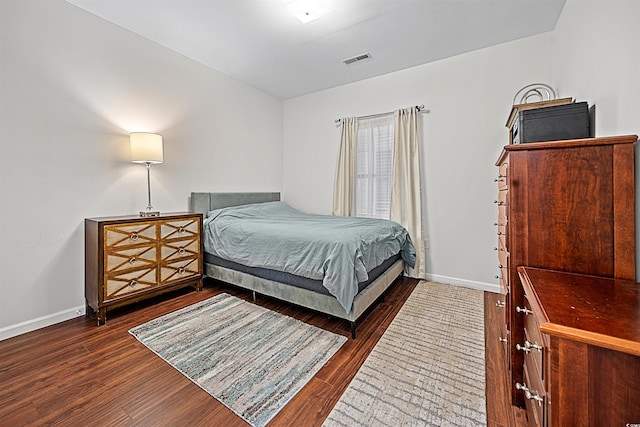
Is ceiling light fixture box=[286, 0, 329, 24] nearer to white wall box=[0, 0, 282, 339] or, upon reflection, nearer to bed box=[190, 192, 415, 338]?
white wall box=[0, 0, 282, 339]

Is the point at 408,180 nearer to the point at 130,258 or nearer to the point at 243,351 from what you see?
the point at 243,351

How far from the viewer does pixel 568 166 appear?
1.07 metres

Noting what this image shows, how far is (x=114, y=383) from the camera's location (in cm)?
152

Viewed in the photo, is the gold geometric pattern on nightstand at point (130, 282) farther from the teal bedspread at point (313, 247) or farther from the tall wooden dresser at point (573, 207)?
the tall wooden dresser at point (573, 207)

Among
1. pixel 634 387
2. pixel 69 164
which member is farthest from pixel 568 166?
pixel 69 164

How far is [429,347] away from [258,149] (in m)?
3.51

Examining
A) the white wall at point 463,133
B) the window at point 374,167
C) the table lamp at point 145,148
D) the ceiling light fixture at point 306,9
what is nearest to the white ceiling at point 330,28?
the ceiling light fixture at point 306,9

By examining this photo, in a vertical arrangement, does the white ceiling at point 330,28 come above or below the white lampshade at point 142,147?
above

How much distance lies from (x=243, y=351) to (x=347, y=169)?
274 cm

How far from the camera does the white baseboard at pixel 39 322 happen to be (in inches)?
78.0

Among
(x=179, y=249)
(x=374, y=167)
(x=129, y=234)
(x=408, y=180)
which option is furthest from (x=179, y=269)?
(x=408, y=180)

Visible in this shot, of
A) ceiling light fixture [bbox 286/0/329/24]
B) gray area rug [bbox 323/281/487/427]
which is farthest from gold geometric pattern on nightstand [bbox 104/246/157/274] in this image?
ceiling light fixture [bbox 286/0/329/24]

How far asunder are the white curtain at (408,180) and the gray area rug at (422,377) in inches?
42.0

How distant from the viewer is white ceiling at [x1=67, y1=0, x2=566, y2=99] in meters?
2.26
